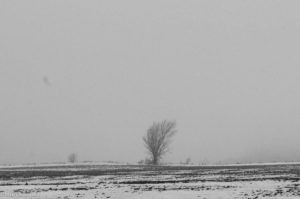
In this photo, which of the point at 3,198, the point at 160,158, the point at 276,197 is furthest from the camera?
the point at 160,158

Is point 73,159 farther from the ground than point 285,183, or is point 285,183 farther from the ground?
point 73,159

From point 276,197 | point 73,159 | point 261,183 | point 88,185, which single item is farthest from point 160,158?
point 276,197

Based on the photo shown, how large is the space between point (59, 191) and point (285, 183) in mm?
13190

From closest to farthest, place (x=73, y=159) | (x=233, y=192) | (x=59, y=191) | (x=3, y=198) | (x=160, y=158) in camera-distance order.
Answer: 1. (x=233, y=192)
2. (x=3, y=198)
3. (x=59, y=191)
4. (x=160, y=158)
5. (x=73, y=159)

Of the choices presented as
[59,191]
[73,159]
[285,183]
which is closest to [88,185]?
[59,191]

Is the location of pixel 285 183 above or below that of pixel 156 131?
below

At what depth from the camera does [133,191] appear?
2741 centimetres

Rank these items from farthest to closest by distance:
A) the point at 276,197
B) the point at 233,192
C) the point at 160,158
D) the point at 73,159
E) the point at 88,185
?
the point at 73,159
the point at 160,158
the point at 88,185
the point at 233,192
the point at 276,197

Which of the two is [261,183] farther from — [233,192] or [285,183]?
[233,192]

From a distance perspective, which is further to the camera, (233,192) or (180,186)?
(180,186)

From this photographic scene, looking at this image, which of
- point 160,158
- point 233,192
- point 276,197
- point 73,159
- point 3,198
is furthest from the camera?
point 73,159

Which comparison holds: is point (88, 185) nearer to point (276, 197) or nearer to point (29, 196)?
point (29, 196)

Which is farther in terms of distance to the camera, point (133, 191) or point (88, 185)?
point (88, 185)

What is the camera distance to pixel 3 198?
26.7 meters
